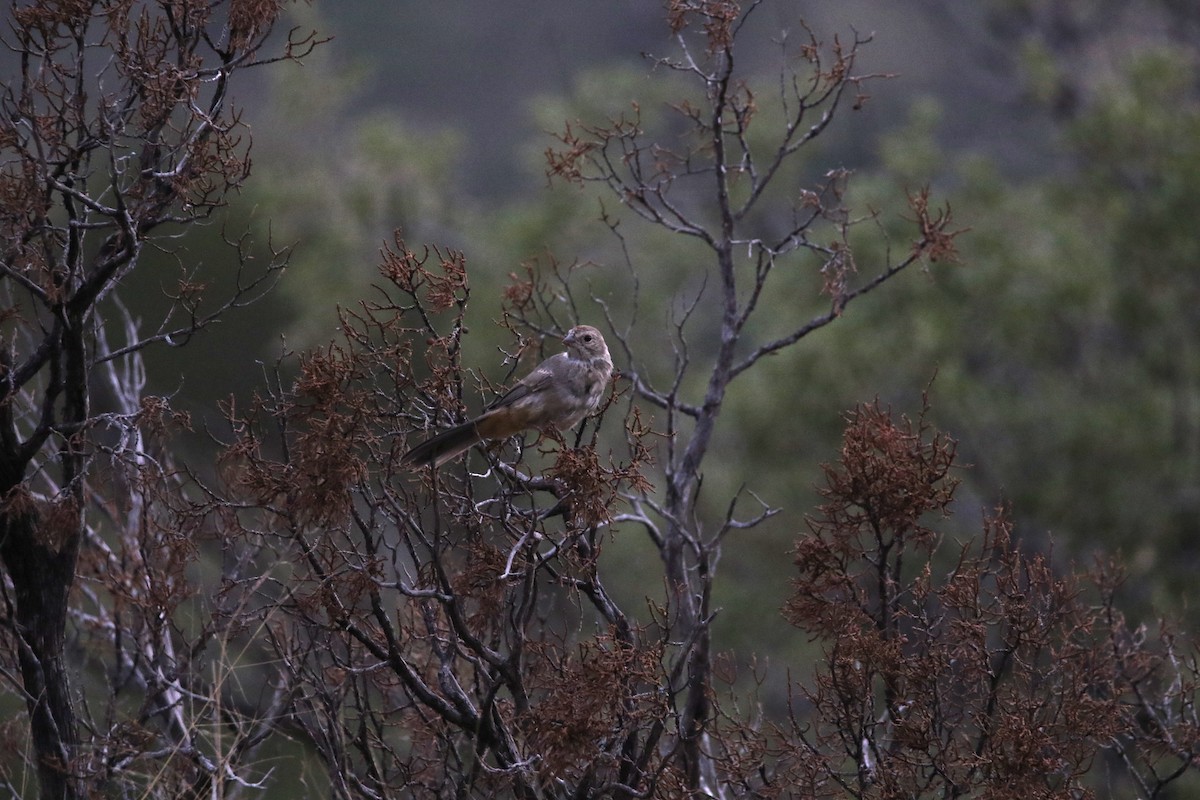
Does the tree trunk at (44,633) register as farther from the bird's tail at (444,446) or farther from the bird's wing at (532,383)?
the bird's wing at (532,383)

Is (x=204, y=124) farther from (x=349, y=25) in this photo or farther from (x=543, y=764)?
(x=349, y=25)

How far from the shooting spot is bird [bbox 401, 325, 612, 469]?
14.7 feet

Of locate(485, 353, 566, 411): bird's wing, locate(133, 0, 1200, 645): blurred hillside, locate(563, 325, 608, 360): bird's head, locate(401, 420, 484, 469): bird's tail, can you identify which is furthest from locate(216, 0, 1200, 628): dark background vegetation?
locate(401, 420, 484, 469): bird's tail

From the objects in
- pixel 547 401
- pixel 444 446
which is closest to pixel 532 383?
pixel 547 401

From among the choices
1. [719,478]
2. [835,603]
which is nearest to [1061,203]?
[719,478]

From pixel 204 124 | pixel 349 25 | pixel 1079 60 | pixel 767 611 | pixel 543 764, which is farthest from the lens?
pixel 349 25

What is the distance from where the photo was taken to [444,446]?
14.8 feet

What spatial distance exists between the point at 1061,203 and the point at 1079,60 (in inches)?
124

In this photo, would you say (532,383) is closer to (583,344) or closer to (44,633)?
(583,344)

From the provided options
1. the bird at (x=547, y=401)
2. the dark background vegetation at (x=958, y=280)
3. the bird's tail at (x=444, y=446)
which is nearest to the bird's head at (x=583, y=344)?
the bird at (x=547, y=401)

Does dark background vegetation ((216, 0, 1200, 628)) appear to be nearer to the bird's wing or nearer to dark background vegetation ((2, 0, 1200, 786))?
dark background vegetation ((2, 0, 1200, 786))

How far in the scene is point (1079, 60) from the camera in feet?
55.0

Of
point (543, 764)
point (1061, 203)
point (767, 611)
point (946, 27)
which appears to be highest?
point (946, 27)

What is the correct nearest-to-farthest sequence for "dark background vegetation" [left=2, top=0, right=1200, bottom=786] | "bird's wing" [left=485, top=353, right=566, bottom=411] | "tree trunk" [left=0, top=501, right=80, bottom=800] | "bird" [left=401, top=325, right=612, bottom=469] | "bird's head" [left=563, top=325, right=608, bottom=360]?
Answer: "tree trunk" [left=0, top=501, right=80, bottom=800] → "bird" [left=401, top=325, right=612, bottom=469] → "bird's wing" [left=485, top=353, right=566, bottom=411] → "bird's head" [left=563, top=325, right=608, bottom=360] → "dark background vegetation" [left=2, top=0, right=1200, bottom=786]
